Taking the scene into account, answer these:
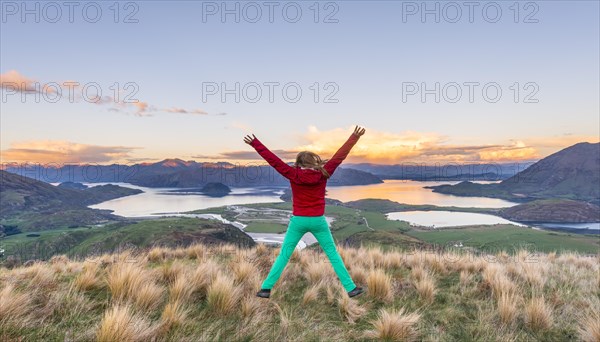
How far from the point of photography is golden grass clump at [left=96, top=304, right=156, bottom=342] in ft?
13.0

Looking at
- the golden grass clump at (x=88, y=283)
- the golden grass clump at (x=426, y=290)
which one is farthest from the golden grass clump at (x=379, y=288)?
the golden grass clump at (x=88, y=283)

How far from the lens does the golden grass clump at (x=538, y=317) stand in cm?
555

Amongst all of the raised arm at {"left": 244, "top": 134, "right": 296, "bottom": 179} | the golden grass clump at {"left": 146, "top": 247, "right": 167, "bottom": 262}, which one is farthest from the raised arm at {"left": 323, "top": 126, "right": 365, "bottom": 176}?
the golden grass clump at {"left": 146, "top": 247, "right": 167, "bottom": 262}

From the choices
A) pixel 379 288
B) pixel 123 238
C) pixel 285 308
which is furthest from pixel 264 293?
pixel 123 238

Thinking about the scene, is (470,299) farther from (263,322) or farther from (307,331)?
(263,322)

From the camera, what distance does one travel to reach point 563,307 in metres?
6.50

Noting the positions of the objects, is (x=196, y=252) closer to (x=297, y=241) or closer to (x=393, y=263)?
(x=297, y=241)

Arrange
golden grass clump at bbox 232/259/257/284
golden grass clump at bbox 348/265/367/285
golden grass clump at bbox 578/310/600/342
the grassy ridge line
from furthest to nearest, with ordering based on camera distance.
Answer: the grassy ridge line → golden grass clump at bbox 348/265/367/285 → golden grass clump at bbox 232/259/257/284 → golden grass clump at bbox 578/310/600/342

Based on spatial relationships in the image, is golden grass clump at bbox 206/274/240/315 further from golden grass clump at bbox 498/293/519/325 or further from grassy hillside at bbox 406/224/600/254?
grassy hillside at bbox 406/224/600/254

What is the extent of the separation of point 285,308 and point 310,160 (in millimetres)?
2740

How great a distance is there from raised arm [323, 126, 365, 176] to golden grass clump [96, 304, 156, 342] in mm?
3775

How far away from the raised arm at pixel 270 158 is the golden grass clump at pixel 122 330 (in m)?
3.13

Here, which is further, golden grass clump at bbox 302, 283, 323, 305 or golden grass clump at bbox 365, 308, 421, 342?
golden grass clump at bbox 302, 283, 323, 305

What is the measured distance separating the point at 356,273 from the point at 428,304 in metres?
1.99
